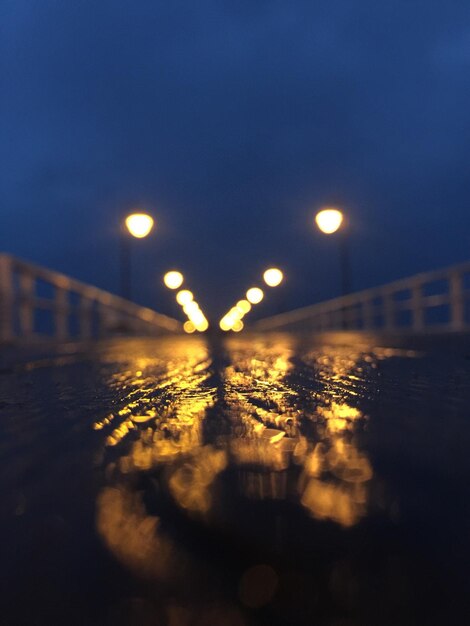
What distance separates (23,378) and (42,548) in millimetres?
1865

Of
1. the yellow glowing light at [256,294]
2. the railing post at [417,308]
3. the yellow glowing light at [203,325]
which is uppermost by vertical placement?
the yellow glowing light at [256,294]

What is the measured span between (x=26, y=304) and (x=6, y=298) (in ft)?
2.32

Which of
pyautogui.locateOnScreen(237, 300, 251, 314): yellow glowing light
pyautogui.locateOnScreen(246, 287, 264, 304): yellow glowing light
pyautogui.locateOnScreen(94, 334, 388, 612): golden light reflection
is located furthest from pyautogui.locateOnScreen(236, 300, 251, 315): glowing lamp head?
pyautogui.locateOnScreen(94, 334, 388, 612): golden light reflection

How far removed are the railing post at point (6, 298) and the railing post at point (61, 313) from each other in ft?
6.73

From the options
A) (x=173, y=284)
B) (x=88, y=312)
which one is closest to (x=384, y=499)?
(x=88, y=312)

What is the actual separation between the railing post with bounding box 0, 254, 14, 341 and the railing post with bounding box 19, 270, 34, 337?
48cm

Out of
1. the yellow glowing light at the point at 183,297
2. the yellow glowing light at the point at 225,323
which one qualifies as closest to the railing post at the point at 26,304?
the yellow glowing light at the point at 183,297

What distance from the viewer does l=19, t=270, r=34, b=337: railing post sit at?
24.6 feet

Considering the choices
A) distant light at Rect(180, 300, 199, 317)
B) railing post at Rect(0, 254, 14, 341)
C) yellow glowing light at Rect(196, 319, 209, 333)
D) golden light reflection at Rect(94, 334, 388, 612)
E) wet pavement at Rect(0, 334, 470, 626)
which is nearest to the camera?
wet pavement at Rect(0, 334, 470, 626)

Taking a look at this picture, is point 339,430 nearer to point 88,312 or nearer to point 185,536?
point 185,536

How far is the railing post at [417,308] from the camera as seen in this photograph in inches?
407

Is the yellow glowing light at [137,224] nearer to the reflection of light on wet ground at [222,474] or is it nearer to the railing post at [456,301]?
the railing post at [456,301]

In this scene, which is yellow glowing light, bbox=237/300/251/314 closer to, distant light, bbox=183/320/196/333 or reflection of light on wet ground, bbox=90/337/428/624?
distant light, bbox=183/320/196/333

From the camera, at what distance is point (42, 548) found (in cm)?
61
